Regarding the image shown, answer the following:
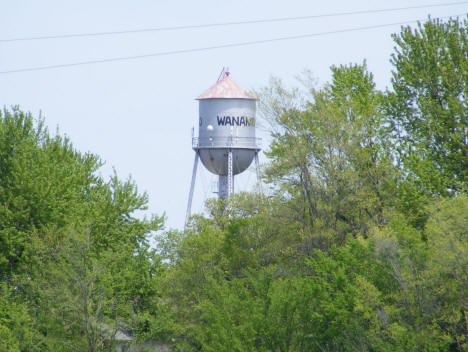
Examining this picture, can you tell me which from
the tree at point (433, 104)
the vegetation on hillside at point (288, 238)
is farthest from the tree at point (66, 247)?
the tree at point (433, 104)

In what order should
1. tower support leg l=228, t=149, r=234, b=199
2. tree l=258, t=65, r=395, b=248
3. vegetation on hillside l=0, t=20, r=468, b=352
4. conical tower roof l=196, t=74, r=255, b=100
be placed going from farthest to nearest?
1. conical tower roof l=196, t=74, r=255, b=100
2. tower support leg l=228, t=149, r=234, b=199
3. tree l=258, t=65, r=395, b=248
4. vegetation on hillside l=0, t=20, r=468, b=352

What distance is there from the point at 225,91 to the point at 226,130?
228 centimetres

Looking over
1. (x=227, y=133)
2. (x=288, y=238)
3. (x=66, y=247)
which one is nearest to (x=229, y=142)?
(x=227, y=133)

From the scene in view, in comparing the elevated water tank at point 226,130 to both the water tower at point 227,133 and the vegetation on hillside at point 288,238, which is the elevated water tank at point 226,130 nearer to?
the water tower at point 227,133

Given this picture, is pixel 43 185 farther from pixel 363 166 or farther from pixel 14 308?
pixel 363 166

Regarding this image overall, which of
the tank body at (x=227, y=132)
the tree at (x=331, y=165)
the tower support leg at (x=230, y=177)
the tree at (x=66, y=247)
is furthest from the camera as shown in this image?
the tank body at (x=227, y=132)

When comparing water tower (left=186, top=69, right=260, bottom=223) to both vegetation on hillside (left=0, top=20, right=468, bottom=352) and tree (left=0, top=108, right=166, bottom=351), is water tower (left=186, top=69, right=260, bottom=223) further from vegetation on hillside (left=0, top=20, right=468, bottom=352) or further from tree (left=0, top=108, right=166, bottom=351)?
tree (left=0, top=108, right=166, bottom=351)

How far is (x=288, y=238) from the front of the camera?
37.6m

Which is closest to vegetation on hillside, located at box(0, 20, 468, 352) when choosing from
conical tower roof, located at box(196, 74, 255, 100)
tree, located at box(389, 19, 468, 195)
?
tree, located at box(389, 19, 468, 195)

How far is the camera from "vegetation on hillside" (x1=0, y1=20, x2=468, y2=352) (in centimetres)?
2573

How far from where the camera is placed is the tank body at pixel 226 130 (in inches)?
1857

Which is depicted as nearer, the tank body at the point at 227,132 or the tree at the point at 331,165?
the tree at the point at 331,165

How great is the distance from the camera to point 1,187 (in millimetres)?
34219

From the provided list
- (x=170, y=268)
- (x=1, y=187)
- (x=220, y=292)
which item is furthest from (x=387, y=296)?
(x=170, y=268)
